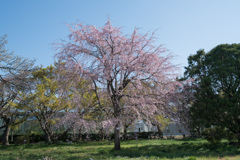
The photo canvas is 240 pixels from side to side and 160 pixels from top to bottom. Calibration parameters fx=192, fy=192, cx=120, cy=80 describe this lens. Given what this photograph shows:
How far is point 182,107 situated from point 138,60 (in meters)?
3.66

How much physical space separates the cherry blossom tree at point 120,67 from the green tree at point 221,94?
1.68 meters

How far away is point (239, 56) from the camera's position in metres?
10.7

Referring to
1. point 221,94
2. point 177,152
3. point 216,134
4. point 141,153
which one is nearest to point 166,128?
point 216,134

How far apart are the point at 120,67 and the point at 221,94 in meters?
5.61

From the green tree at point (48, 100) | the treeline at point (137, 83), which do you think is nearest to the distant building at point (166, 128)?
the treeline at point (137, 83)

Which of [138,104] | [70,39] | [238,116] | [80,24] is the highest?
[80,24]

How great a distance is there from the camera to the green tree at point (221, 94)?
9750mm

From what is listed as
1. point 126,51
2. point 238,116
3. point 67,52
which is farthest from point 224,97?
point 67,52

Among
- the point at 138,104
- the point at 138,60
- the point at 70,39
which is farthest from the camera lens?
the point at 70,39

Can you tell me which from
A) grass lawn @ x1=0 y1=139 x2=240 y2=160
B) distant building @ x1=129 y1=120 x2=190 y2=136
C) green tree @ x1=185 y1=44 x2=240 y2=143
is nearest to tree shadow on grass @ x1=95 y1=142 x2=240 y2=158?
grass lawn @ x1=0 y1=139 x2=240 y2=160

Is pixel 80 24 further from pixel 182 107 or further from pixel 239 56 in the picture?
pixel 239 56

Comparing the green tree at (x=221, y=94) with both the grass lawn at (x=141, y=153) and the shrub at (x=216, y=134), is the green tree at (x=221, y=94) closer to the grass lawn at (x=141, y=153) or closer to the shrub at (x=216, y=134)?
the shrub at (x=216, y=134)

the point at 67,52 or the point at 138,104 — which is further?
the point at 67,52

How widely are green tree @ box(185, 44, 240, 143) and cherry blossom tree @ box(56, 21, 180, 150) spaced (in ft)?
5.53
